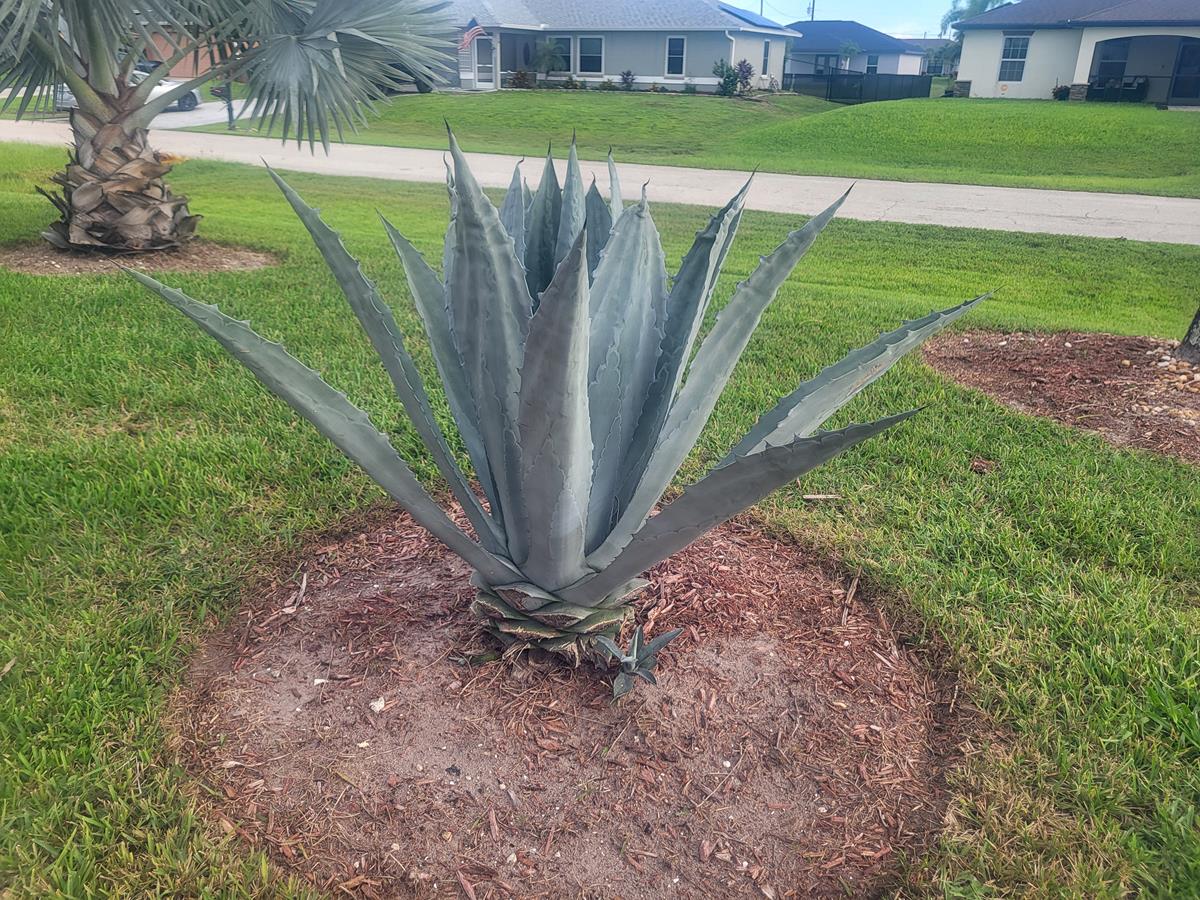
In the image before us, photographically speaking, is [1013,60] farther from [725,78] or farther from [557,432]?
[557,432]

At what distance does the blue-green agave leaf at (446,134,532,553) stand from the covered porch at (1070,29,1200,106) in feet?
112

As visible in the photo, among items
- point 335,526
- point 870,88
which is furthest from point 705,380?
point 870,88

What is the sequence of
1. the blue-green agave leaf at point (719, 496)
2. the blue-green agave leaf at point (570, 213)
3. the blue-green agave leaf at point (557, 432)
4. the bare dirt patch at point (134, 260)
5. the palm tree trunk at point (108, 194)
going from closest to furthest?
the blue-green agave leaf at point (719, 496)
the blue-green agave leaf at point (557, 432)
the blue-green agave leaf at point (570, 213)
the bare dirt patch at point (134, 260)
the palm tree trunk at point (108, 194)

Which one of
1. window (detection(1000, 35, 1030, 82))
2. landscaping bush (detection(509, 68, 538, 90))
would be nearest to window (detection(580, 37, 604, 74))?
landscaping bush (detection(509, 68, 538, 90))

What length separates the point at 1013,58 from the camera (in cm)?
3145

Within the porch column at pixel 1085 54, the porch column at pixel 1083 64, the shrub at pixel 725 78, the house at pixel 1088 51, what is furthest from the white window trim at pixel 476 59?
the porch column at pixel 1085 54

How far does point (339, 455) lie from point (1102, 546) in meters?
2.87

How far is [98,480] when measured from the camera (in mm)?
3254

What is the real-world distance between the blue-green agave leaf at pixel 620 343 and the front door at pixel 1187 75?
113 feet

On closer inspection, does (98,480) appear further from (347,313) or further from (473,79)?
(473,79)

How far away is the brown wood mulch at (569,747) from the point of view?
1.86m

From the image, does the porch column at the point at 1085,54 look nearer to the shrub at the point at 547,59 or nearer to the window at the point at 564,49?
the window at the point at 564,49

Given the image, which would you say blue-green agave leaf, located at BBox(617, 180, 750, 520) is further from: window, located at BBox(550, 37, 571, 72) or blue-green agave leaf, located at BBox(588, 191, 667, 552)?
window, located at BBox(550, 37, 571, 72)

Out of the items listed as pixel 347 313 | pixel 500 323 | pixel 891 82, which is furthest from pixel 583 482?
pixel 891 82
